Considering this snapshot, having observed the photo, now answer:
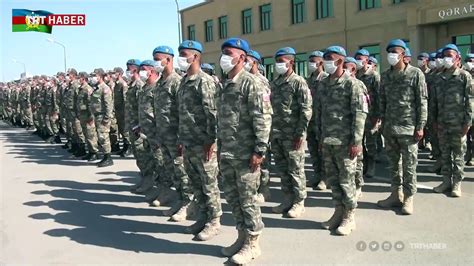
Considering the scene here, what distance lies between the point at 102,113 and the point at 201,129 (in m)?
5.32

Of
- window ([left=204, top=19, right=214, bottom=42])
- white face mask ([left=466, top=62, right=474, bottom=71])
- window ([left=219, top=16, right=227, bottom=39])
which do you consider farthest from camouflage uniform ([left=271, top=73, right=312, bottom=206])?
window ([left=204, top=19, right=214, bottom=42])

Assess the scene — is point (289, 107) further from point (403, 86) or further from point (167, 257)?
point (167, 257)

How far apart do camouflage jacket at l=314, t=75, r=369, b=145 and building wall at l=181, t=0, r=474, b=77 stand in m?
14.3

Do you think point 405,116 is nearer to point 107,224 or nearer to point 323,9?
point 107,224

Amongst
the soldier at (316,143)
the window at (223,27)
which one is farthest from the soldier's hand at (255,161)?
the window at (223,27)

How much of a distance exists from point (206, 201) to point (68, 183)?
4.18 meters

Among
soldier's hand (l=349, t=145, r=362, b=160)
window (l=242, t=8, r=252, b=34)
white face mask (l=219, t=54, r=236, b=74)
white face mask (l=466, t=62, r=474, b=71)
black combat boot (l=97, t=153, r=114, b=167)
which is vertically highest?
window (l=242, t=8, r=252, b=34)

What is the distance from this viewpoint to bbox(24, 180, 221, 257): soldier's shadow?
4492mm

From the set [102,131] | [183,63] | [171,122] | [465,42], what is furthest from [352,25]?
[183,63]

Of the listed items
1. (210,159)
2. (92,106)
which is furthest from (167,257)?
(92,106)

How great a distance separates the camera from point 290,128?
215 inches

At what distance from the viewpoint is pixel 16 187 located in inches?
305

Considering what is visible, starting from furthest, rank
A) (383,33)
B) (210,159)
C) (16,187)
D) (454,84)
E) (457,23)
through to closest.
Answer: (383,33) < (457,23) < (16,187) < (454,84) < (210,159)

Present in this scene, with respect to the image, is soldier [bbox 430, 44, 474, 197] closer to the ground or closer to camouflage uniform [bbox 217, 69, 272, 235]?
the ground
